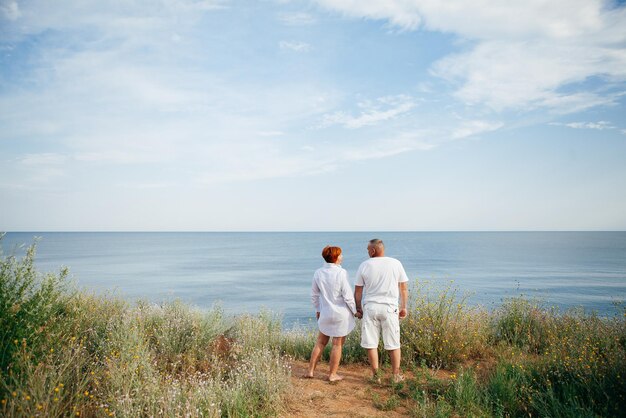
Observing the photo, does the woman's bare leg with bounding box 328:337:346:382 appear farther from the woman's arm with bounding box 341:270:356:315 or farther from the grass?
the grass

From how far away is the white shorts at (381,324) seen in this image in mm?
6012

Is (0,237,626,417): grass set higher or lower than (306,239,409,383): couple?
lower

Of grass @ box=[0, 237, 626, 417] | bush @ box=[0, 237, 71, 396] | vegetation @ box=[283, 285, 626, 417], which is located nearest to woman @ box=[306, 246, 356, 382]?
grass @ box=[0, 237, 626, 417]

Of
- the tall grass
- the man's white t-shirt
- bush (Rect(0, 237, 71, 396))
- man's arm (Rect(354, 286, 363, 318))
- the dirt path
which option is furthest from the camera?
man's arm (Rect(354, 286, 363, 318))

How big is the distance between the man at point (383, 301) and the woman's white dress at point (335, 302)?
21 centimetres

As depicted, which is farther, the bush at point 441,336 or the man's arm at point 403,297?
the bush at point 441,336

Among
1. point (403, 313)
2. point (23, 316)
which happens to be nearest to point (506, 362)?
point (403, 313)

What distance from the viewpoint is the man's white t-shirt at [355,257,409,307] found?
19.6ft

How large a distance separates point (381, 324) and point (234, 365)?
2523mm

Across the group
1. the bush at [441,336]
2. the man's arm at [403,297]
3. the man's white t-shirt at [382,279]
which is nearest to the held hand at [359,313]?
the man's white t-shirt at [382,279]

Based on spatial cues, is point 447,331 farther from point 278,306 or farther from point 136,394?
point 278,306

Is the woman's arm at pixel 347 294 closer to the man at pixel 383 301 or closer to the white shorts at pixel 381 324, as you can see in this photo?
the man at pixel 383 301

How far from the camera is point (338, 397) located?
18.4 feet

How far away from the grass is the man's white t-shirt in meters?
1.16
